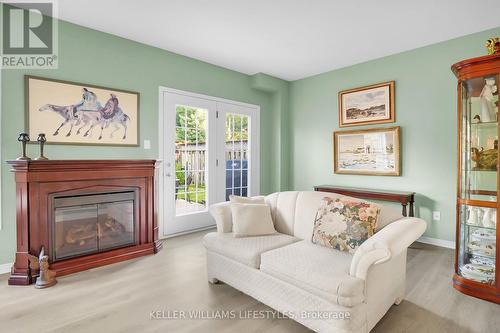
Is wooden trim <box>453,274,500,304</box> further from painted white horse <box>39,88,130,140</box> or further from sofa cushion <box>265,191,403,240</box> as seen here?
painted white horse <box>39,88,130,140</box>

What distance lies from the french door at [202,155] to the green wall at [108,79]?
0.60 feet

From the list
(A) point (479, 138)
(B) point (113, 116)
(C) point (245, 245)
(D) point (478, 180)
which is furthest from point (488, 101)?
(B) point (113, 116)

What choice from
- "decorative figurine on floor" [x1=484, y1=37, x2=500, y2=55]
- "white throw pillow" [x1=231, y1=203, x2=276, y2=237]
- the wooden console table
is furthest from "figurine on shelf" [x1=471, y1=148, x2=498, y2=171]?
"white throw pillow" [x1=231, y1=203, x2=276, y2=237]

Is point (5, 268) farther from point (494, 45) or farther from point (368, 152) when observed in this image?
point (494, 45)

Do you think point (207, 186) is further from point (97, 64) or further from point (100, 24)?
point (100, 24)

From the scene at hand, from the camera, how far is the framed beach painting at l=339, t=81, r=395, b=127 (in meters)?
3.99

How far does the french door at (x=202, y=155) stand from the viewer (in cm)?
391

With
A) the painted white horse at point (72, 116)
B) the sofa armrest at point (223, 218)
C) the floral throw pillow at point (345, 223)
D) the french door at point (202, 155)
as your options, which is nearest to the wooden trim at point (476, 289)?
the floral throw pillow at point (345, 223)

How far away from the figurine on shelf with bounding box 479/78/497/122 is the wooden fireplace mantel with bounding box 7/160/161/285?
3284mm

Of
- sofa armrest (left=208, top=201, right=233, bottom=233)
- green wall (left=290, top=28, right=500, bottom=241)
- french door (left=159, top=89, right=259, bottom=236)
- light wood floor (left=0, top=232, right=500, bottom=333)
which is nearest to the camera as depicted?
light wood floor (left=0, top=232, right=500, bottom=333)

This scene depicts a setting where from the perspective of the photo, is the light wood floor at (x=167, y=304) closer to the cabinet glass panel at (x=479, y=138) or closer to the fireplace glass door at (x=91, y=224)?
the fireplace glass door at (x=91, y=224)

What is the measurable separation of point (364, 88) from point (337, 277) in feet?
11.1

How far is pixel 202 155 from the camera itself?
4316 millimetres

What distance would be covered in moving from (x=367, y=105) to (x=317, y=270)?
10.6 ft
